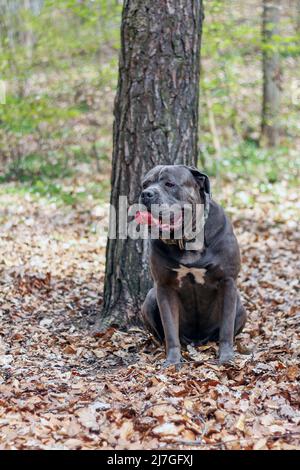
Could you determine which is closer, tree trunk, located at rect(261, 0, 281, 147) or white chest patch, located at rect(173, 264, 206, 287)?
white chest patch, located at rect(173, 264, 206, 287)

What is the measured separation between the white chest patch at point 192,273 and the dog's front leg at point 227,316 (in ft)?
0.62

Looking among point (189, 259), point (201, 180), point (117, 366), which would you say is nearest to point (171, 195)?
point (201, 180)

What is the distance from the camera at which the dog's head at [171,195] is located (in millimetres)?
4980

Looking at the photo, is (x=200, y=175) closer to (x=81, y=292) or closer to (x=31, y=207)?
(x=81, y=292)

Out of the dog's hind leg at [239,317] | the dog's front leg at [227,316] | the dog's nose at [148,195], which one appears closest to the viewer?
the dog's nose at [148,195]

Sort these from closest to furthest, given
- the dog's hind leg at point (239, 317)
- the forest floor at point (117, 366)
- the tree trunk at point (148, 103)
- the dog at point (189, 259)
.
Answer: the forest floor at point (117, 366) < the dog at point (189, 259) < the dog's hind leg at point (239, 317) < the tree trunk at point (148, 103)

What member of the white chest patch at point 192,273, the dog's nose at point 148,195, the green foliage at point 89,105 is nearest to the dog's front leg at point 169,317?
the white chest patch at point 192,273

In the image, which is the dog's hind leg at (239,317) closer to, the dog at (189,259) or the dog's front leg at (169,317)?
the dog at (189,259)

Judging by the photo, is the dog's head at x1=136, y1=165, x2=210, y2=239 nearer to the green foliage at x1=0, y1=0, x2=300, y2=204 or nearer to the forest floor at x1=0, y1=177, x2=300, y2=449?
the forest floor at x1=0, y1=177, x2=300, y2=449

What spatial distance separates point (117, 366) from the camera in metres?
5.55

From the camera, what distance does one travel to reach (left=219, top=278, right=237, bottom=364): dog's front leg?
537 cm

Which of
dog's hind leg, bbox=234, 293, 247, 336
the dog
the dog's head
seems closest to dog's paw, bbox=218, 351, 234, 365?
the dog

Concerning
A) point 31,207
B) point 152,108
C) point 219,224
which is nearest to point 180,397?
point 219,224

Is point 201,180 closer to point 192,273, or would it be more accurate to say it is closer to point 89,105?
point 192,273
